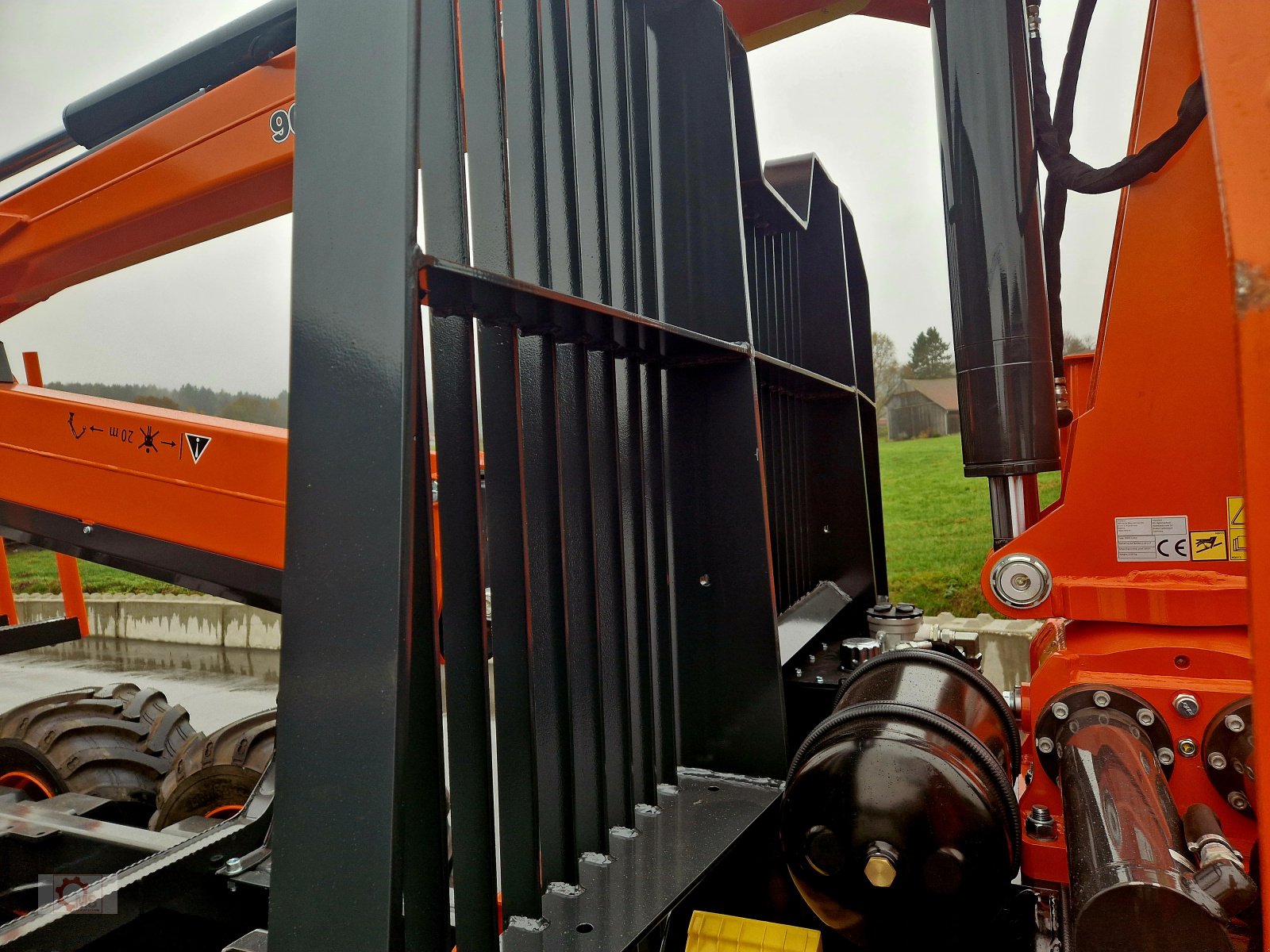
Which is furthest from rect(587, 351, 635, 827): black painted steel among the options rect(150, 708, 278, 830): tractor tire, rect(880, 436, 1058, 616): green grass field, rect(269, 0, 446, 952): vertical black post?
rect(880, 436, 1058, 616): green grass field

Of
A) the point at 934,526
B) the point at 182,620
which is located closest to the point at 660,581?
the point at 934,526

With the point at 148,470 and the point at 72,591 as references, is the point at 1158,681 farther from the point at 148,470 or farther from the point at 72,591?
the point at 72,591

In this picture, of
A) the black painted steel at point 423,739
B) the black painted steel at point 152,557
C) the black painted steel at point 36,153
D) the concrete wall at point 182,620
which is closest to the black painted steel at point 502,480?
the black painted steel at point 423,739

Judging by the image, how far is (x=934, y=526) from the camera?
740 cm

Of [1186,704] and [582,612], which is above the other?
[582,612]

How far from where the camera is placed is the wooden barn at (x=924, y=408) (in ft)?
24.4

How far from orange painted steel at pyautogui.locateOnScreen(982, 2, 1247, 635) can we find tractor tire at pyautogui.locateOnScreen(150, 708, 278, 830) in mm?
2545

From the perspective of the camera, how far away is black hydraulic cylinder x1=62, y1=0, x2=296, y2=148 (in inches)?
65.9

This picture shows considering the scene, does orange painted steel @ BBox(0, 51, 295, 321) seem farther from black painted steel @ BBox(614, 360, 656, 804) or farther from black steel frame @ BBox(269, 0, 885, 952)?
black painted steel @ BBox(614, 360, 656, 804)

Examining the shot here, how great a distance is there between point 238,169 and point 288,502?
1535mm

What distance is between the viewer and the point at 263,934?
1.75 metres

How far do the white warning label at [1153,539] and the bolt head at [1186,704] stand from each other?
246 millimetres

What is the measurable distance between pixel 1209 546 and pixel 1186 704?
29 centimetres

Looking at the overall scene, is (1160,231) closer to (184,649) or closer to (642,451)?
(642,451)
